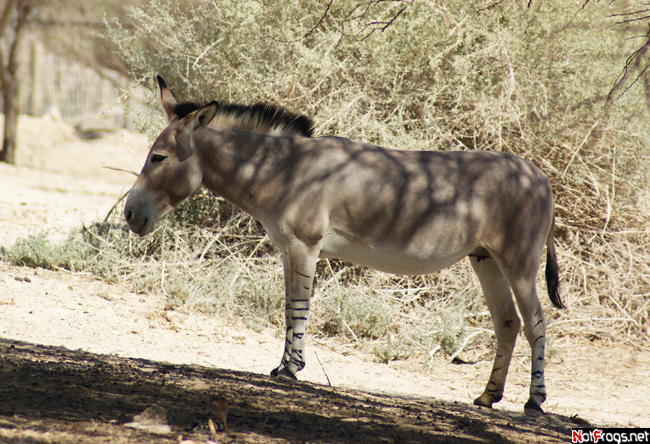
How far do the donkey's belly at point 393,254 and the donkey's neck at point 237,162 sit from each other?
68 centimetres

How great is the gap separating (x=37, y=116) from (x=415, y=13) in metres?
15.9

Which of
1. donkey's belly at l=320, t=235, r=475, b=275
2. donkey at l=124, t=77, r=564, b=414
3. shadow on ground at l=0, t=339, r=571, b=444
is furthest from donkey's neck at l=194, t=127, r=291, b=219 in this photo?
shadow on ground at l=0, t=339, r=571, b=444

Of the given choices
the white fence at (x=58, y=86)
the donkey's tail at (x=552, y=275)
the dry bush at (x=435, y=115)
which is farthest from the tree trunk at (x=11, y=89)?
the donkey's tail at (x=552, y=275)

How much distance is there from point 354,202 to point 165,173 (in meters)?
1.42

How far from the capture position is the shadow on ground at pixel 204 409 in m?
2.43

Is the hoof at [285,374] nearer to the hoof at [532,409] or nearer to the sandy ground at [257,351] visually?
the sandy ground at [257,351]

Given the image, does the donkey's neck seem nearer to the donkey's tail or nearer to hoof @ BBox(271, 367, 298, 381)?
hoof @ BBox(271, 367, 298, 381)

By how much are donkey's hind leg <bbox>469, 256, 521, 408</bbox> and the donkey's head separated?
92.9 inches

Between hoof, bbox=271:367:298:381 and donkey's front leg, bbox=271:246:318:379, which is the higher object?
donkey's front leg, bbox=271:246:318:379

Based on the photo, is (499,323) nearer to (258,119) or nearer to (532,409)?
(532,409)

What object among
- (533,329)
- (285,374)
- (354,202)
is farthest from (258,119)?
(533,329)

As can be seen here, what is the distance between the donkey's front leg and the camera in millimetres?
4008

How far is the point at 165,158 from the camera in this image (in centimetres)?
409

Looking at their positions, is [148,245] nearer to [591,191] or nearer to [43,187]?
[43,187]
